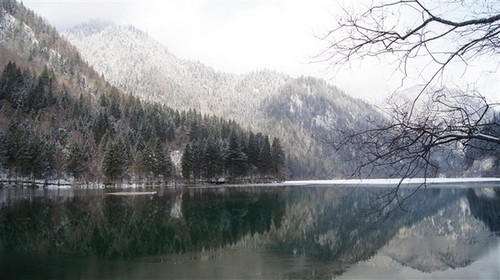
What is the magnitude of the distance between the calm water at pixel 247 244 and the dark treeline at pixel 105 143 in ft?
165

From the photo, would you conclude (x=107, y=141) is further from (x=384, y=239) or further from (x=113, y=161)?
(x=384, y=239)

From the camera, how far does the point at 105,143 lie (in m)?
97.3

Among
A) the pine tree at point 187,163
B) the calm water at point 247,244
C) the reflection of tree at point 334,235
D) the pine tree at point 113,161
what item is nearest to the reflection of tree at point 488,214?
the calm water at point 247,244

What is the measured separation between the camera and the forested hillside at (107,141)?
84825 millimetres

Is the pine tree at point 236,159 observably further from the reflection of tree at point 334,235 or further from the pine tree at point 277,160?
the reflection of tree at point 334,235

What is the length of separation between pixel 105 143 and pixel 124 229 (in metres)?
72.9

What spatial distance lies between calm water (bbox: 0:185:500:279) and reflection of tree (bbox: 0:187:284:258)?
0.06m

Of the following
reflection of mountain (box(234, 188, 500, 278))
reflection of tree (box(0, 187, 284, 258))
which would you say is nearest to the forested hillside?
reflection of tree (box(0, 187, 284, 258))

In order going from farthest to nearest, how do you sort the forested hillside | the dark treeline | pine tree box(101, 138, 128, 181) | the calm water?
pine tree box(101, 138, 128, 181) < the forested hillside < the dark treeline < the calm water

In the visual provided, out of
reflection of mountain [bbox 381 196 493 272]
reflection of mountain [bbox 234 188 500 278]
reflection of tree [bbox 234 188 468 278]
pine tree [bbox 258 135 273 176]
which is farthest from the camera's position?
pine tree [bbox 258 135 273 176]

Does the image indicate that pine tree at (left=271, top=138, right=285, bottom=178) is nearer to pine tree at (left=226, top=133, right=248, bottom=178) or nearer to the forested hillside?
the forested hillside

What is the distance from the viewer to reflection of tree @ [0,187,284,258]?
22356mm

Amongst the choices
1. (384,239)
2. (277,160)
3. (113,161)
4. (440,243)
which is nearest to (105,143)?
(113,161)

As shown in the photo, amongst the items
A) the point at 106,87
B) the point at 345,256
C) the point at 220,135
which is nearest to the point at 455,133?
the point at 345,256
